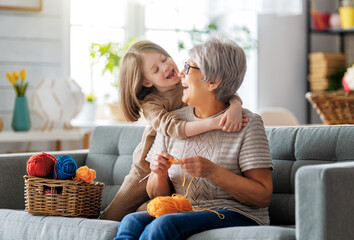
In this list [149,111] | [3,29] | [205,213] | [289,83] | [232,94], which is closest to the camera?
[205,213]

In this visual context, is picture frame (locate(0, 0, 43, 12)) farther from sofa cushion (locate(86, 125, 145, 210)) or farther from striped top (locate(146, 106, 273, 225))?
striped top (locate(146, 106, 273, 225))

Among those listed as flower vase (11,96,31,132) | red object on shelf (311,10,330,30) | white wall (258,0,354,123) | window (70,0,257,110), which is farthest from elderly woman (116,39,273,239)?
red object on shelf (311,10,330,30)

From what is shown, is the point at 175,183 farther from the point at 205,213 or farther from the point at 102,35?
the point at 102,35

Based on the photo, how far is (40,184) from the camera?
6.61 feet

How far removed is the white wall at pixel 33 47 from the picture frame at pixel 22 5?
0.05 metres

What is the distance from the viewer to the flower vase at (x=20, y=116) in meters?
3.82

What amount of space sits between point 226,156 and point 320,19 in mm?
3807

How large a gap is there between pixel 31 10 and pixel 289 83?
249cm

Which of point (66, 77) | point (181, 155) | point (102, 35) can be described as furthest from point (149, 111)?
point (102, 35)

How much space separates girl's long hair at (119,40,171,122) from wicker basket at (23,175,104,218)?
0.33m

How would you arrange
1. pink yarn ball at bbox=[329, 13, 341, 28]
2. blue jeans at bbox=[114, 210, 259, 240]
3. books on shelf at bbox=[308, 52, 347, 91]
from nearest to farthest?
blue jeans at bbox=[114, 210, 259, 240] → books on shelf at bbox=[308, 52, 347, 91] → pink yarn ball at bbox=[329, 13, 341, 28]

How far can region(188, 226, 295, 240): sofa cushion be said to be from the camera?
1.54 meters

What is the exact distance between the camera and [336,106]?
244 cm

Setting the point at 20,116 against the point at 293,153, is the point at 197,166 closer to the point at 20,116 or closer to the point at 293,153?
the point at 293,153
